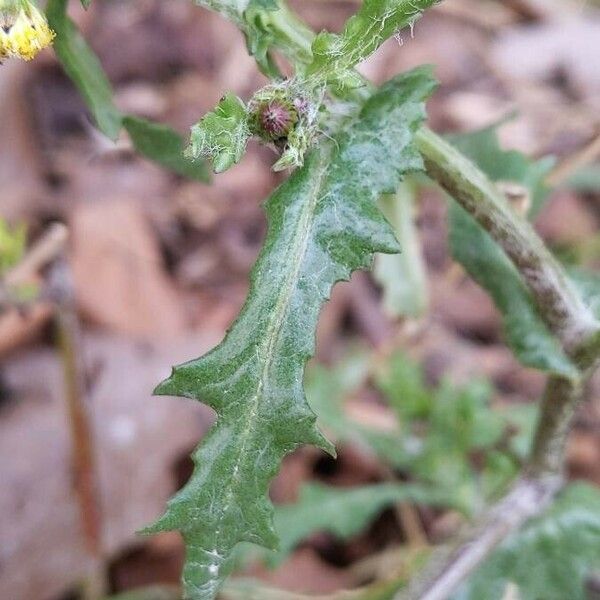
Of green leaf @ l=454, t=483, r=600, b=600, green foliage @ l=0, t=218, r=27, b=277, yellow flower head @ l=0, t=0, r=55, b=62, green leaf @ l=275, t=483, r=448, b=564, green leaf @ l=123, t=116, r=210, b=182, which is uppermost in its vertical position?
green foliage @ l=0, t=218, r=27, b=277

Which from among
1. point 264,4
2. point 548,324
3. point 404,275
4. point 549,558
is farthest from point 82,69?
point 549,558

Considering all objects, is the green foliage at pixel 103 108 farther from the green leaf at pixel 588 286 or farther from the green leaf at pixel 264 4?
the green leaf at pixel 588 286

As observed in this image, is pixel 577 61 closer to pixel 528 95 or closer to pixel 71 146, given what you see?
pixel 528 95

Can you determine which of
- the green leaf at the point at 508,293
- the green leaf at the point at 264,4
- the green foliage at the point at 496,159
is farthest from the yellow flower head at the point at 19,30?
the green foliage at the point at 496,159

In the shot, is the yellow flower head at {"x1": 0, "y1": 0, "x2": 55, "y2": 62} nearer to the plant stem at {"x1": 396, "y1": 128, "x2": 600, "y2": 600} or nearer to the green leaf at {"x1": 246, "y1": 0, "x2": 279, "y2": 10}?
the green leaf at {"x1": 246, "y1": 0, "x2": 279, "y2": 10}

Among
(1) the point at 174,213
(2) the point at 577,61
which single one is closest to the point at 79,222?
(1) the point at 174,213

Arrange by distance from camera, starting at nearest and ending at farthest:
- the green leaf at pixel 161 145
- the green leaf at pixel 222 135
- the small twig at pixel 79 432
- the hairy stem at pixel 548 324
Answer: the green leaf at pixel 222 135
the hairy stem at pixel 548 324
the green leaf at pixel 161 145
the small twig at pixel 79 432

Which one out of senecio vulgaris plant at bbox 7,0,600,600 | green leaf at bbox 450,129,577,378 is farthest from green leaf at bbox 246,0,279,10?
green leaf at bbox 450,129,577,378
